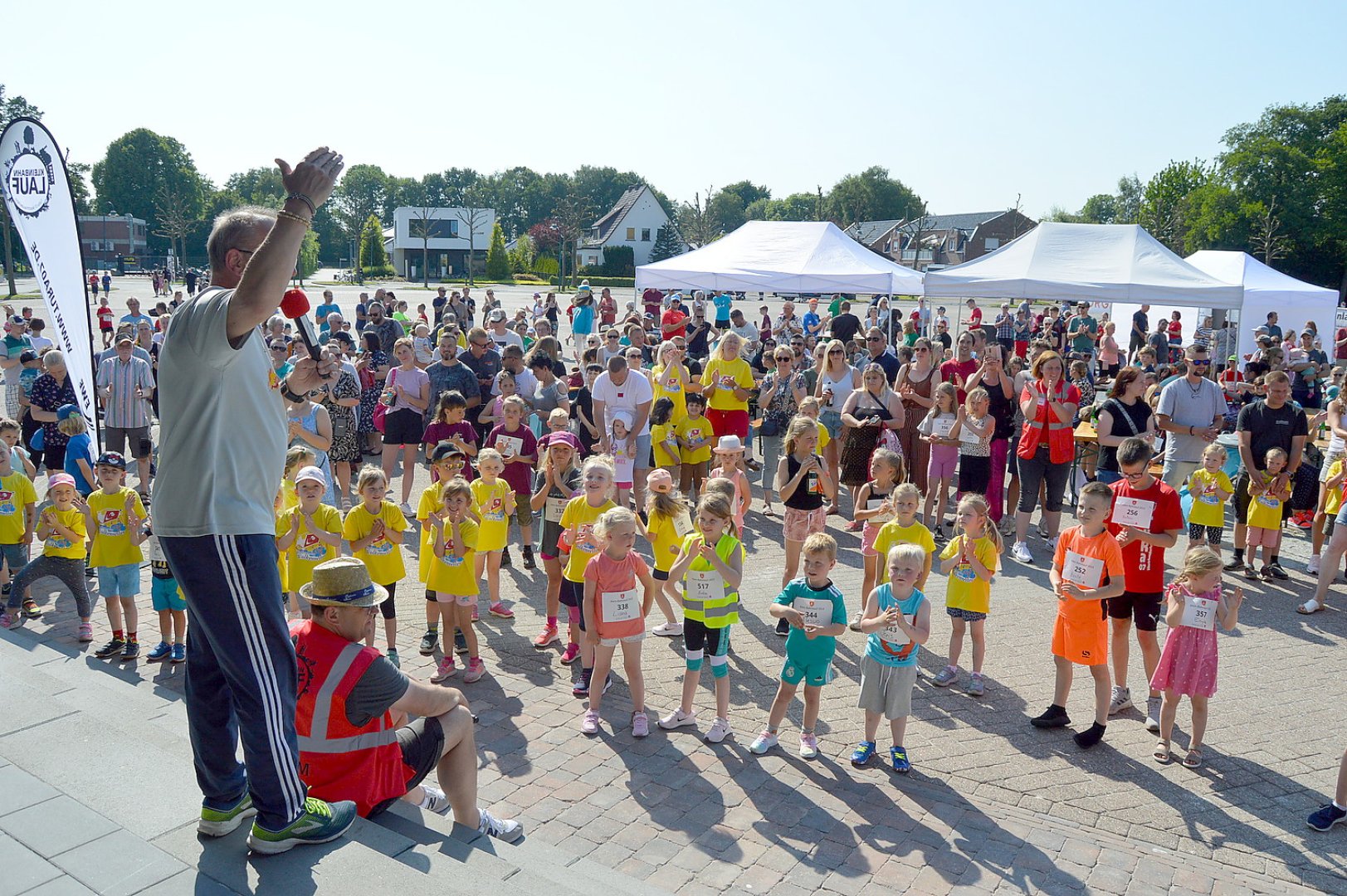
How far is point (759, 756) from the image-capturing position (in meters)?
5.54

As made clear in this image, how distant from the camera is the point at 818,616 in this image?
539 centimetres

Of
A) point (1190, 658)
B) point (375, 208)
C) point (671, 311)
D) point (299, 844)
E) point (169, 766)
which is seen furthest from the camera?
point (375, 208)

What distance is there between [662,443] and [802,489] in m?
2.70

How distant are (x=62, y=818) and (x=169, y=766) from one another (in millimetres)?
482

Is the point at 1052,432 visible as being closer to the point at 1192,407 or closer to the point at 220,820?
the point at 1192,407

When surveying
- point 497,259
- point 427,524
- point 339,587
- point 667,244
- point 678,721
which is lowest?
point 678,721

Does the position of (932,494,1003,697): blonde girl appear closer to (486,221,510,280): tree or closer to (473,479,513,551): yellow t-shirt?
(473,479,513,551): yellow t-shirt

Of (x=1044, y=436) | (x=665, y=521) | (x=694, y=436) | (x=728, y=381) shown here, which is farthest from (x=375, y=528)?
(x=1044, y=436)

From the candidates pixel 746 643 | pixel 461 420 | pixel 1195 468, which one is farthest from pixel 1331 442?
pixel 461 420

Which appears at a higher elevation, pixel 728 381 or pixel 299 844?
pixel 728 381

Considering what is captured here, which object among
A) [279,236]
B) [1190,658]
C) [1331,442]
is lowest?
[1190,658]

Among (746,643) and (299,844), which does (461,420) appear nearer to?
(746,643)

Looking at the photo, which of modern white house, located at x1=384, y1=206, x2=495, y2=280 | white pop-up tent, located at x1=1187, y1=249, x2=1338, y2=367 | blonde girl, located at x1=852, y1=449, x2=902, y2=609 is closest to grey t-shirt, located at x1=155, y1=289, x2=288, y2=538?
blonde girl, located at x1=852, y1=449, x2=902, y2=609

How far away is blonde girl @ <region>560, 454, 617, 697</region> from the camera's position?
6.28m
